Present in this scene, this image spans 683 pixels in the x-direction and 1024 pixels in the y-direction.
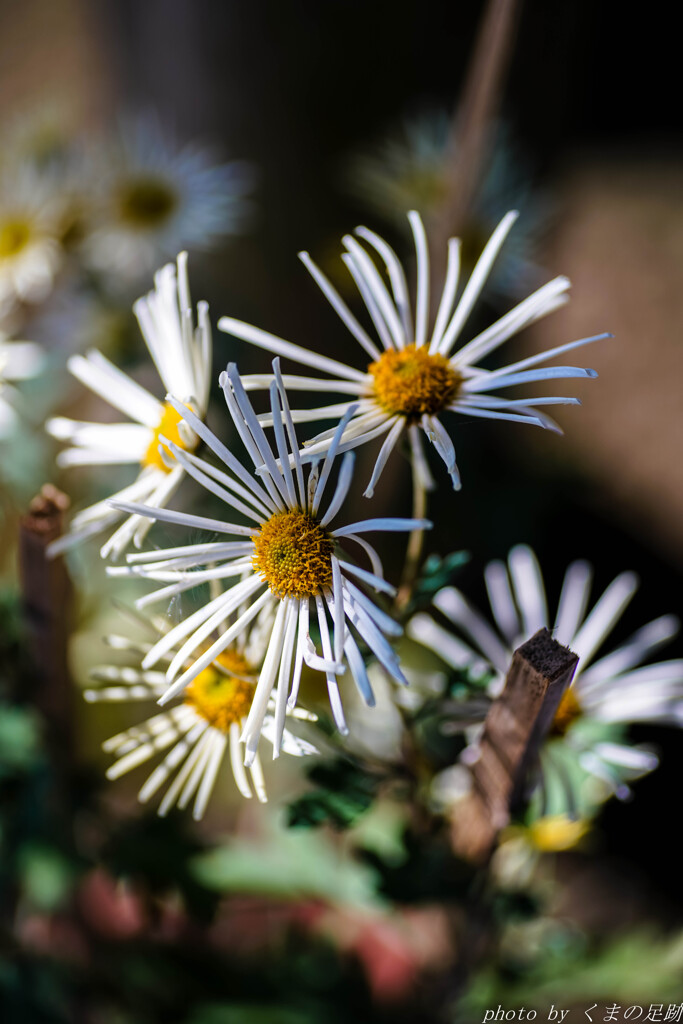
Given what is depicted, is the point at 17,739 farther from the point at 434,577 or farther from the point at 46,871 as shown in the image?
the point at 434,577

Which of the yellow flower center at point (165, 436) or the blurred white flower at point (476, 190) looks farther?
the blurred white flower at point (476, 190)

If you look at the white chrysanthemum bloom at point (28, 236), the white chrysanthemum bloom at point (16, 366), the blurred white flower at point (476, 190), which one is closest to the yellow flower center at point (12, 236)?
the white chrysanthemum bloom at point (28, 236)

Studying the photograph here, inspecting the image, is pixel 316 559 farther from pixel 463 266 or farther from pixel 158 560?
pixel 463 266

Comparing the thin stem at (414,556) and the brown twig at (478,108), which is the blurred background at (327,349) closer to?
the brown twig at (478,108)

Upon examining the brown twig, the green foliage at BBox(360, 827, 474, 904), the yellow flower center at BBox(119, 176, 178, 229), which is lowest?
the green foliage at BBox(360, 827, 474, 904)

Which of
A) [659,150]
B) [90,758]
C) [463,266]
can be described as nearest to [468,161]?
[463,266]

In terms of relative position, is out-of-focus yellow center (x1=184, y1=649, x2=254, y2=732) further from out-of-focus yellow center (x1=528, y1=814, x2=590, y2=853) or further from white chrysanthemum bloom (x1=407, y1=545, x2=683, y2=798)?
out-of-focus yellow center (x1=528, y1=814, x2=590, y2=853)

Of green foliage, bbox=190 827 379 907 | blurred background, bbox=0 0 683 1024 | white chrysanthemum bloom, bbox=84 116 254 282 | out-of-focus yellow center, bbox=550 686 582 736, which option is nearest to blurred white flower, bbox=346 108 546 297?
blurred background, bbox=0 0 683 1024

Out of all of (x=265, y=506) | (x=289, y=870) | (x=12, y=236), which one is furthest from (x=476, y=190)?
(x=289, y=870)

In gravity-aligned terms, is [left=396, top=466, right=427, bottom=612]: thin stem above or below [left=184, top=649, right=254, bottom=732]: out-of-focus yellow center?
above
